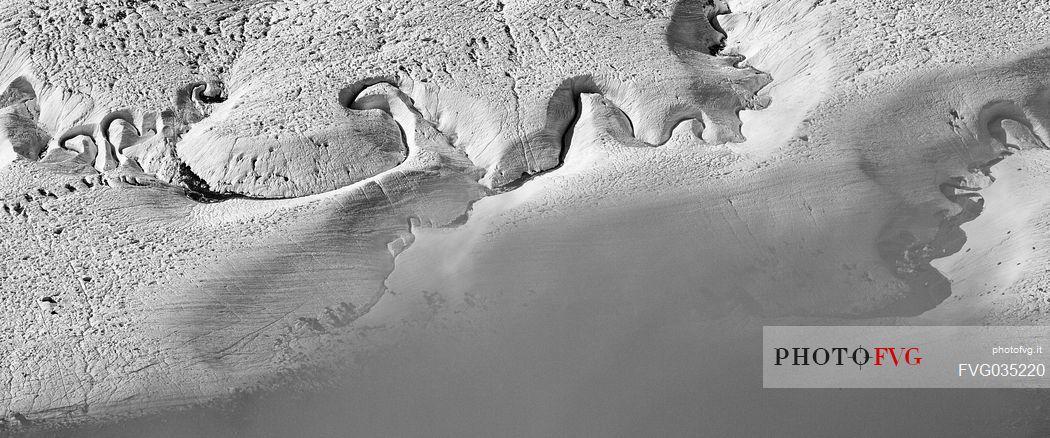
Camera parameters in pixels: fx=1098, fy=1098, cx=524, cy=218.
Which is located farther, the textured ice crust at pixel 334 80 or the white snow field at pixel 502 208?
the textured ice crust at pixel 334 80

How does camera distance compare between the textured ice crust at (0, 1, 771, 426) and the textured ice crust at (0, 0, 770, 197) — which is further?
the textured ice crust at (0, 0, 770, 197)

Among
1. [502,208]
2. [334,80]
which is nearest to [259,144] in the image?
[334,80]

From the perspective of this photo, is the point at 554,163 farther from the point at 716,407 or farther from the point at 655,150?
the point at 716,407

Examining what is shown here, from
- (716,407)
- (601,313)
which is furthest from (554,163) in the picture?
(716,407)

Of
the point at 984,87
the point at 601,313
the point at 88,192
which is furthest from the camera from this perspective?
the point at 984,87

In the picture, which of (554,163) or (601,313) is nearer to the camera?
(601,313)

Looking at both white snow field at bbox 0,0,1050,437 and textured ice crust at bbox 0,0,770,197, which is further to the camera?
textured ice crust at bbox 0,0,770,197

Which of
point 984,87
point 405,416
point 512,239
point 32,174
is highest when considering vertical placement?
point 984,87

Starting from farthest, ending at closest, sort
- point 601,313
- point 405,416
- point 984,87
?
point 984,87
point 601,313
point 405,416
